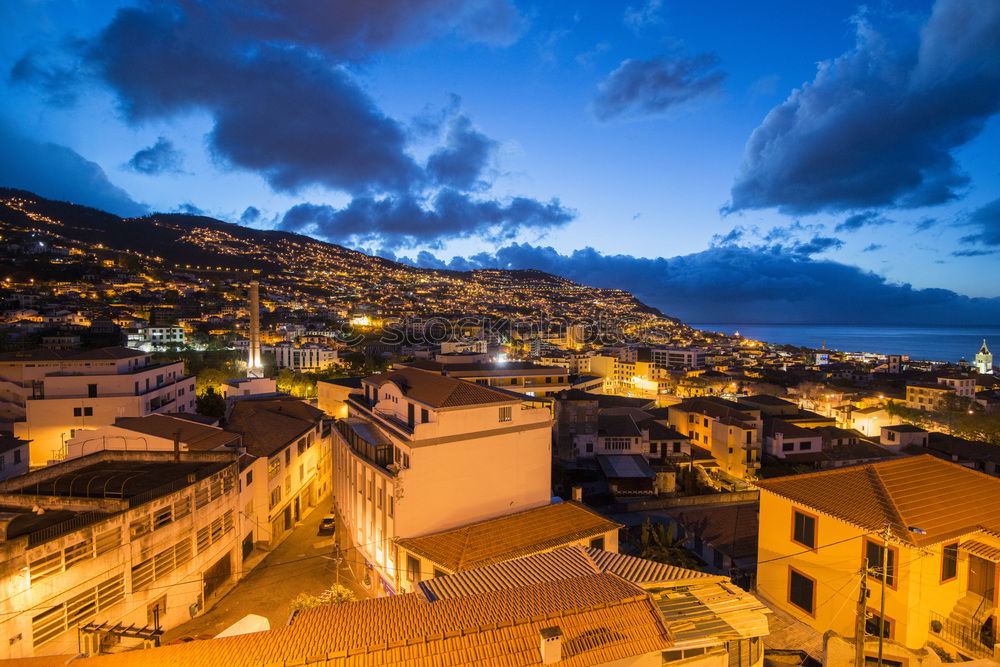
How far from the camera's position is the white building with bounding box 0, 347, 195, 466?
20047 mm

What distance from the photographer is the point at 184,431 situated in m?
15.1

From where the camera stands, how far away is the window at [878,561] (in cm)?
797

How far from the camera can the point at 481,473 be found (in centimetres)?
1281

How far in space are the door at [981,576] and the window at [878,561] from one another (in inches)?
63.1

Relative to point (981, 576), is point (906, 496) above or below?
above

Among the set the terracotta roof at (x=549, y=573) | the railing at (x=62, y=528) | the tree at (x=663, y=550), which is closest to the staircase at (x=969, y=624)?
the terracotta roof at (x=549, y=573)

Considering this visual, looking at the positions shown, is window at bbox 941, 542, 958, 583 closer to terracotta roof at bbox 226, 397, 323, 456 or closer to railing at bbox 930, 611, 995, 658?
railing at bbox 930, 611, 995, 658

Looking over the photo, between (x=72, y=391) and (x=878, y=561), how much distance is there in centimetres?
2830

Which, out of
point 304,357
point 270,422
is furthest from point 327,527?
point 304,357

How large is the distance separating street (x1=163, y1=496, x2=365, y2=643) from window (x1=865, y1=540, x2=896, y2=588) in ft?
38.0

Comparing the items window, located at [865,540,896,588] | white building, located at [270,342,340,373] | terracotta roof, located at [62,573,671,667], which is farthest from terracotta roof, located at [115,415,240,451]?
white building, located at [270,342,340,373]

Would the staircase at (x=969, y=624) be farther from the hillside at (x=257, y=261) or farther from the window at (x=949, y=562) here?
the hillside at (x=257, y=261)

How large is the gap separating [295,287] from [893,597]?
434ft

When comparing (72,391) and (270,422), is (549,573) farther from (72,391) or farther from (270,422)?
(72,391)
